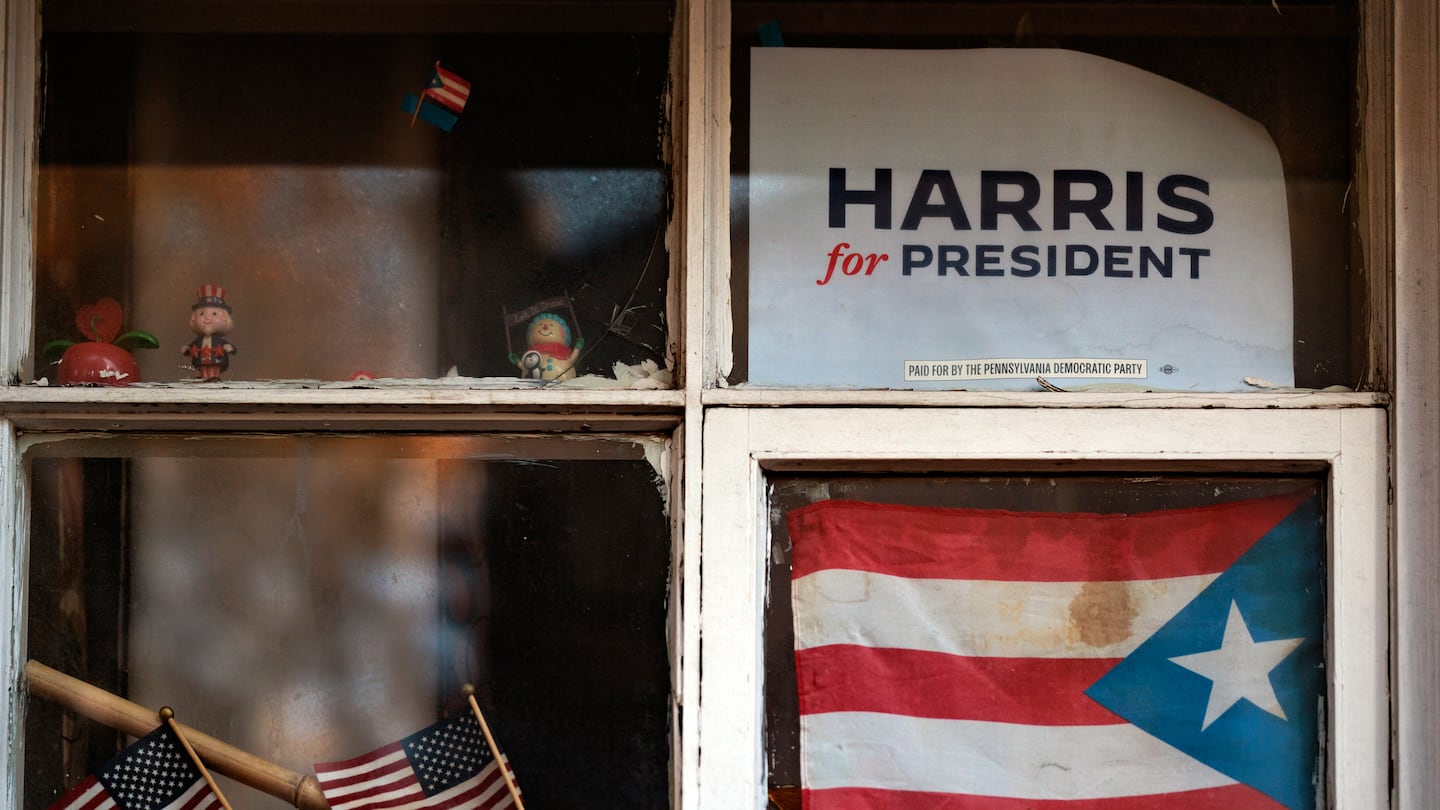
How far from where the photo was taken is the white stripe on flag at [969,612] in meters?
1.74

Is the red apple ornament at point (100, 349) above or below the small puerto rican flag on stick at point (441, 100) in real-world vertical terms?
below

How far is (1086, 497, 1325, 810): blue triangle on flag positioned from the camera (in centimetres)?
174

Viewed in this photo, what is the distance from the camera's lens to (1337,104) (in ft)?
6.03

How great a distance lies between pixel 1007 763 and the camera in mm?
1735

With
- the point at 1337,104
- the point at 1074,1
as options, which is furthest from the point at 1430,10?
the point at 1074,1

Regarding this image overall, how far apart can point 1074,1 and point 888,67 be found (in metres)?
0.34

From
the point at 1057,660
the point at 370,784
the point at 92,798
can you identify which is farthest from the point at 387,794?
the point at 1057,660

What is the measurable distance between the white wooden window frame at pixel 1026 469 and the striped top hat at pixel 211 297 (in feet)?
2.73

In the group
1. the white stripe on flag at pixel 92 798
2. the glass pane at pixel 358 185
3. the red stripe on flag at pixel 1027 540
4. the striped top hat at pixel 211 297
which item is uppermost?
the glass pane at pixel 358 185

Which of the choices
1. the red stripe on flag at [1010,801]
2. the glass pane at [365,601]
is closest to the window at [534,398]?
the glass pane at [365,601]

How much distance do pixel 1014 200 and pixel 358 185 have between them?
3.62 feet

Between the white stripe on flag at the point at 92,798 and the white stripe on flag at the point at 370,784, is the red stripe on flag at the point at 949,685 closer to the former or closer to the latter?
the white stripe on flag at the point at 370,784

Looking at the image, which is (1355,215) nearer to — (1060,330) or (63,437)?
(1060,330)

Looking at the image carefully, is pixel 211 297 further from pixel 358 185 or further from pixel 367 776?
pixel 367 776
